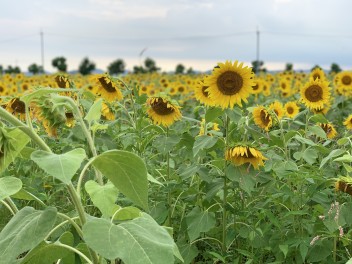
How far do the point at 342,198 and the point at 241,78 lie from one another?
2.75 feet

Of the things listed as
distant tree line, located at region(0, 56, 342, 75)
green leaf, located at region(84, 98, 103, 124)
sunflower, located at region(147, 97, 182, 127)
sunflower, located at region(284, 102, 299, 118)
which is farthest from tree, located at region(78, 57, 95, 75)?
green leaf, located at region(84, 98, 103, 124)

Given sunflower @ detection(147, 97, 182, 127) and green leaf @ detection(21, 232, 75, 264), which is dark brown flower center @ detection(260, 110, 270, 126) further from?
green leaf @ detection(21, 232, 75, 264)

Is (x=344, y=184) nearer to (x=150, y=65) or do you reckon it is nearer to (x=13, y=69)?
(x=150, y=65)

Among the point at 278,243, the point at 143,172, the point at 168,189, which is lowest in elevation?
the point at 278,243

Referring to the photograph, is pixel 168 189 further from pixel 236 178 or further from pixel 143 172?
pixel 143 172

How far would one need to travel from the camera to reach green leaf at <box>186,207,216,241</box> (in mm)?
2279

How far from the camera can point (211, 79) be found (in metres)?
2.44

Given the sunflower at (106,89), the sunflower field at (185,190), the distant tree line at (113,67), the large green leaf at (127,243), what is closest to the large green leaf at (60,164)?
the sunflower field at (185,190)

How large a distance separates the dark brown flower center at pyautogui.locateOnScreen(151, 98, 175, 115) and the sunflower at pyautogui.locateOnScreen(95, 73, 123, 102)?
18.1 inches

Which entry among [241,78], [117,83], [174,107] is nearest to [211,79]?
[241,78]

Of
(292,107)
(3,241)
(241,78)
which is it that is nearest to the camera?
(3,241)

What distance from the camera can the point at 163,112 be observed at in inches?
107

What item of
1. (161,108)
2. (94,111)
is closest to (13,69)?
(161,108)

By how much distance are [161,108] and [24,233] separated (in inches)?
60.8
